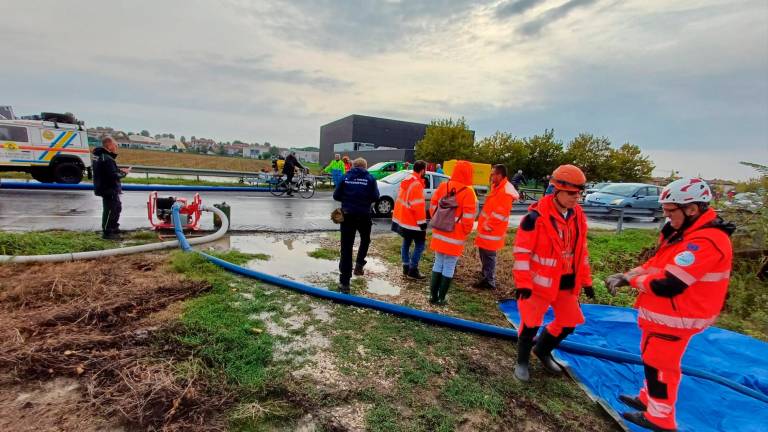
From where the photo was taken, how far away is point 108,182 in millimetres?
6156

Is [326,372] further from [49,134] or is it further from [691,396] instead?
[49,134]

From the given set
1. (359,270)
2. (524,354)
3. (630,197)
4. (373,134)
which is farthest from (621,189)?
(373,134)

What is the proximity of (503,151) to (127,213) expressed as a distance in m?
30.6

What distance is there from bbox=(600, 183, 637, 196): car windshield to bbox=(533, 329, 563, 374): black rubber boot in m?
16.6

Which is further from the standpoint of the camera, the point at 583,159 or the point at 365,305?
the point at 583,159

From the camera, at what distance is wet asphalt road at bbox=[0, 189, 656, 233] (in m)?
7.38

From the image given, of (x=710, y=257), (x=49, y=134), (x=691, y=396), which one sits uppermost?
(x=49, y=134)

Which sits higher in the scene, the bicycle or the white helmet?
the white helmet

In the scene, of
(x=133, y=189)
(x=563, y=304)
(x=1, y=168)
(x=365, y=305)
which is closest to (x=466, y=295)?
(x=365, y=305)

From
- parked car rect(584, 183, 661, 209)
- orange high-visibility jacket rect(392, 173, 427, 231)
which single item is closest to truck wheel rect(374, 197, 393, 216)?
orange high-visibility jacket rect(392, 173, 427, 231)

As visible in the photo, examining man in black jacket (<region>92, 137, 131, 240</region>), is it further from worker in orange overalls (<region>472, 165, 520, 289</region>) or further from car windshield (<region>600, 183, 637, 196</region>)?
car windshield (<region>600, 183, 637, 196</region>)

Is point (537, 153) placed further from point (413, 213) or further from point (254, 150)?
point (254, 150)

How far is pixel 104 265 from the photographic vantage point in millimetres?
4910

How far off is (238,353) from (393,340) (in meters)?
1.44
